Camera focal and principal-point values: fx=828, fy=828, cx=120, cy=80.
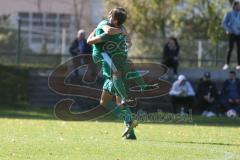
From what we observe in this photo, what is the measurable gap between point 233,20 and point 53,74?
19.4 ft

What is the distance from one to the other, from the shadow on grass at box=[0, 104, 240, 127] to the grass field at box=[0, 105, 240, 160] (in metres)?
0.33

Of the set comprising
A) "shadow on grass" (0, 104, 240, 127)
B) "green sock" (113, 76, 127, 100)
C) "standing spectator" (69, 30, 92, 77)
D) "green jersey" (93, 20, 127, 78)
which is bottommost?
"shadow on grass" (0, 104, 240, 127)

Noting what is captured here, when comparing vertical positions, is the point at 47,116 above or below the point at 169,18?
below

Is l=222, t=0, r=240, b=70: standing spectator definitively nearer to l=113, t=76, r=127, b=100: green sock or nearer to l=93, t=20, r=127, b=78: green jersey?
l=93, t=20, r=127, b=78: green jersey

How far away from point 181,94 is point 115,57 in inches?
384

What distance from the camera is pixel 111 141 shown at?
14.2m

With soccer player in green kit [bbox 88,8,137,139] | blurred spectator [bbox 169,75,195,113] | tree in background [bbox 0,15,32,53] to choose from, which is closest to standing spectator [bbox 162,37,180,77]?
blurred spectator [bbox 169,75,195,113]

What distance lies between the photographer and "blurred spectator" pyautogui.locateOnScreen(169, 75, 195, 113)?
2453 centimetres

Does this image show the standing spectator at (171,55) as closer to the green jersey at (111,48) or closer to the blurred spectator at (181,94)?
the blurred spectator at (181,94)

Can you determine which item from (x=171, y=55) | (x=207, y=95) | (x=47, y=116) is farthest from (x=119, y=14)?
(x=171, y=55)

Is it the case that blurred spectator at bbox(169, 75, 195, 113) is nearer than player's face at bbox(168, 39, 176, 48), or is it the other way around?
blurred spectator at bbox(169, 75, 195, 113)

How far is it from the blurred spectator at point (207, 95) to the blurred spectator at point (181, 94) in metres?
0.35

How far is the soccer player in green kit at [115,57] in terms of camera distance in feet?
48.0

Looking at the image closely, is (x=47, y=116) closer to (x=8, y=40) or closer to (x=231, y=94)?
(x=231, y=94)
